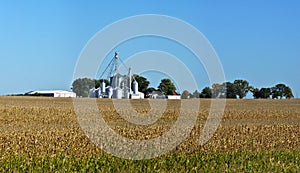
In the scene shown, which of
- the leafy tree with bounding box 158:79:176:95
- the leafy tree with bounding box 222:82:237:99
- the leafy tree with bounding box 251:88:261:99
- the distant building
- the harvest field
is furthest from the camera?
the leafy tree with bounding box 251:88:261:99

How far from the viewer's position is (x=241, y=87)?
4953 inches

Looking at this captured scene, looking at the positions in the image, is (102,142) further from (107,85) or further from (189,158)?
(107,85)

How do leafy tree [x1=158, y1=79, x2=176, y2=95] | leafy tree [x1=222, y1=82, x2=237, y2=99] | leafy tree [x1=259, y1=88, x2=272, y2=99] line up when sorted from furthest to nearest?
leafy tree [x1=259, y1=88, x2=272, y2=99], leafy tree [x1=222, y1=82, x2=237, y2=99], leafy tree [x1=158, y1=79, x2=176, y2=95]

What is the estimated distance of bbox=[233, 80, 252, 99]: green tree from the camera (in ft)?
403

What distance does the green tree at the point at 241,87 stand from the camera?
4833 inches

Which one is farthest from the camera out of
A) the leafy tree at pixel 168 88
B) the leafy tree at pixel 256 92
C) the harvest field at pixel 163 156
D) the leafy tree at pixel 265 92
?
the leafy tree at pixel 256 92

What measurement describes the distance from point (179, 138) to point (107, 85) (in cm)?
8208

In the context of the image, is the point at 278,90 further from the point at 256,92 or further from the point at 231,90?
the point at 231,90

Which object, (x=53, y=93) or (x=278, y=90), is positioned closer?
(x=53, y=93)

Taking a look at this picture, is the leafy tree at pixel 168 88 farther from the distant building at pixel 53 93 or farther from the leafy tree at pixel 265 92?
the leafy tree at pixel 265 92

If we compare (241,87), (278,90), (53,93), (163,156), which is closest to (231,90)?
(241,87)

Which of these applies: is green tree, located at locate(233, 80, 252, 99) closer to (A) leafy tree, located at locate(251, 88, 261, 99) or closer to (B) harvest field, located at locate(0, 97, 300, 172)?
(A) leafy tree, located at locate(251, 88, 261, 99)

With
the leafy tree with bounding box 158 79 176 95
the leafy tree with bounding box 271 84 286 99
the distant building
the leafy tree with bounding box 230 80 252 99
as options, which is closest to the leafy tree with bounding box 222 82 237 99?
the leafy tree with bounding box 230 80 252 99

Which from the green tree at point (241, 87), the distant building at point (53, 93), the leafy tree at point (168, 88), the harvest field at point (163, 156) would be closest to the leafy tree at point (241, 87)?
the green tree at point (241, 87)
